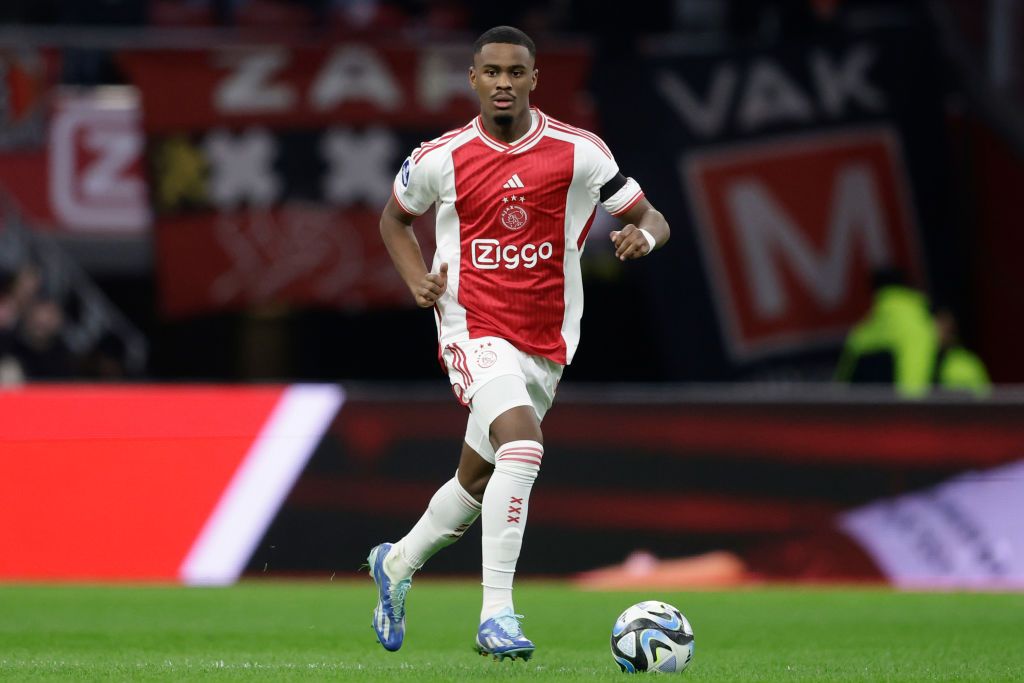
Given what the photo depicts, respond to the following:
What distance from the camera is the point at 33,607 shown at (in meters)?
8.25

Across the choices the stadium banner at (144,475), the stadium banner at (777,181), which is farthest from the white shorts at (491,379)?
the stadium banner at (777,181)

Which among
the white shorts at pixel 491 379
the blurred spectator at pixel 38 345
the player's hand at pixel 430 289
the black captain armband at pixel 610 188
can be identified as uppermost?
the black captain armband at pixel 610 188

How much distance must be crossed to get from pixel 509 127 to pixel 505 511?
1.24 meters

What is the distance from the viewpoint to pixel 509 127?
5.65 meters

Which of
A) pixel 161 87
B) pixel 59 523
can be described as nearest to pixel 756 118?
pixel 161 87

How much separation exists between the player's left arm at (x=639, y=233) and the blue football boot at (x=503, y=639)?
1158mm

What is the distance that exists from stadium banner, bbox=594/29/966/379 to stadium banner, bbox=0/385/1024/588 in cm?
383

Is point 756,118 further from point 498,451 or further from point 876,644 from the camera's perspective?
point 498,451

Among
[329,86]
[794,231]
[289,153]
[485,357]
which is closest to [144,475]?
[289,153]

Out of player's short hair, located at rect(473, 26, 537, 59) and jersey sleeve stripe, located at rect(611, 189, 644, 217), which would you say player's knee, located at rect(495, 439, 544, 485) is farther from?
player's short hair, located at rect(473, 26, 537, 59)

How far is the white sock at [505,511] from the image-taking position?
538 cm

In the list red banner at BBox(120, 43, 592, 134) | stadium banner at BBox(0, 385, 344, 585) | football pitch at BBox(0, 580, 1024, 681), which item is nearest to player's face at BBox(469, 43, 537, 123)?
football pitch at BBox(0, 580, 1024, 681)

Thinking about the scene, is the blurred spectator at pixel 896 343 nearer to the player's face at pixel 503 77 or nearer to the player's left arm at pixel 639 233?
the player's left arm at pixel 639 233

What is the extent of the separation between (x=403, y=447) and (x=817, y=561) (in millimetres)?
2465
